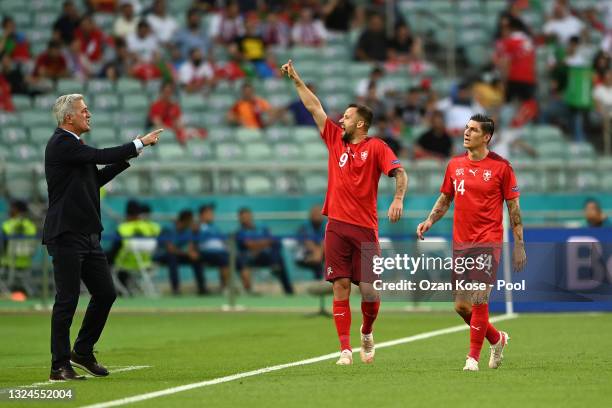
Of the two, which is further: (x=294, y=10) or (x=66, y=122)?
(x=294, y=10)

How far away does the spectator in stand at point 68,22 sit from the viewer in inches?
1074

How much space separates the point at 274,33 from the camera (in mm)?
27719

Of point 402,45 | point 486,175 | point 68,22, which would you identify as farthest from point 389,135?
point 486,175

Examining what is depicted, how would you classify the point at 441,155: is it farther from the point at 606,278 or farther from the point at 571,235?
the point at 606,278

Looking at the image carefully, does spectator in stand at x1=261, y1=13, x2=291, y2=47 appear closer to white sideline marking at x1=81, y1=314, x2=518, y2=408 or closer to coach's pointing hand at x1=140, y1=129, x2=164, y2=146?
white sideline marking at x1=81, y1=314, x2=518, y2=408

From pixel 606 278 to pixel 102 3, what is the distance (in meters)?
17.5

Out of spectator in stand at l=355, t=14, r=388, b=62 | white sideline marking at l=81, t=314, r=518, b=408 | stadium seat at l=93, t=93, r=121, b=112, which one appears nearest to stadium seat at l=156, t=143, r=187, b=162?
stadium seat at l=93, t=93, r=121, b=112

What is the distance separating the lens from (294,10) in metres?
28.5

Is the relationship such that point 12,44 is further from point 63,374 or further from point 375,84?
point 63,374

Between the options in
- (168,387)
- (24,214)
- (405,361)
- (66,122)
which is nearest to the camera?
(168,387)

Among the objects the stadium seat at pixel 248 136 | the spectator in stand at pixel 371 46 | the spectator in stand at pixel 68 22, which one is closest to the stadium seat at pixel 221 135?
the stadium seat at pixel 248 136

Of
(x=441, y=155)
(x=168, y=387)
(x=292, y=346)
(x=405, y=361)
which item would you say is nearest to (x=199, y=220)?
(x=441, y=155)

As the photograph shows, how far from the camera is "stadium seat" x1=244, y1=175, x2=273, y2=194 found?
2397cm

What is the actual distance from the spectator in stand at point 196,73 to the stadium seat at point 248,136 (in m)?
1.80
